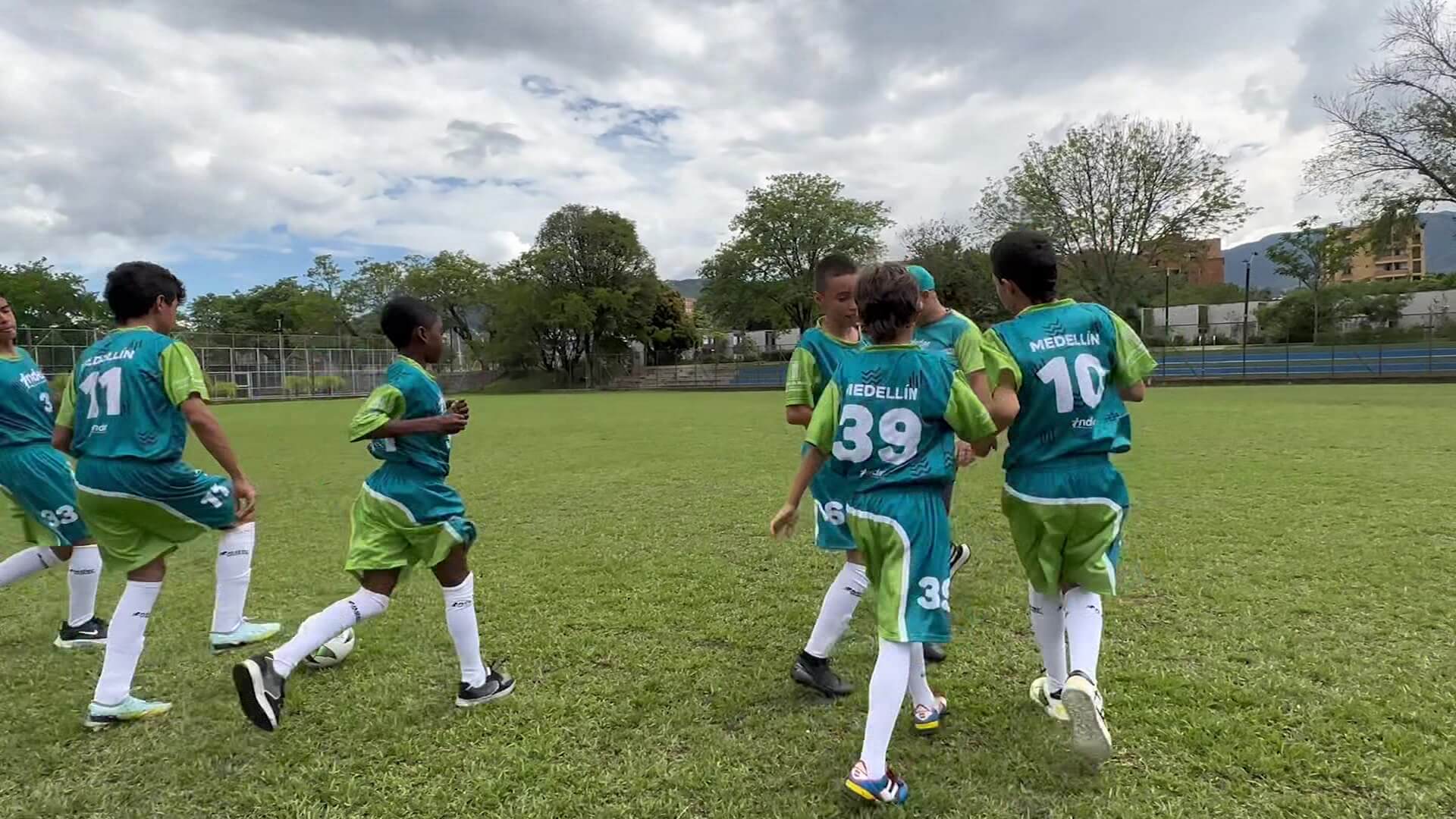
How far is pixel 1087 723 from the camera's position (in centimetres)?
263

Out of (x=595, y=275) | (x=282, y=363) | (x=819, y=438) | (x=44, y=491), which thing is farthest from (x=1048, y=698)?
(x=595, y=275)

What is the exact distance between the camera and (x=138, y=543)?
3.60 metres

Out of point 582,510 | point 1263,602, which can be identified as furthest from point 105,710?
point 1263,602

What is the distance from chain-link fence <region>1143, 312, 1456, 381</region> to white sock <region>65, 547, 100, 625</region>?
36213 millimetres

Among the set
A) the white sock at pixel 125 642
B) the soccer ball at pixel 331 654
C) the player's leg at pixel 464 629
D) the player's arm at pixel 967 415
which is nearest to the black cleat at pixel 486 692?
the player's leg at pixel 464 629

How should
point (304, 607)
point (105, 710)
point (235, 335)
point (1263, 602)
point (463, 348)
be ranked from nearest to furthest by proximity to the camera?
point (105, 710)
point (1263, 602)
point (304, 607)
point (235, 335)
point (463, 348)

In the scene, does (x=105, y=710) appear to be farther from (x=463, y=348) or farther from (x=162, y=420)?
(x=463, y=348)

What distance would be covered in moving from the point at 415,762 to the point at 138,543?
1793 millimetres

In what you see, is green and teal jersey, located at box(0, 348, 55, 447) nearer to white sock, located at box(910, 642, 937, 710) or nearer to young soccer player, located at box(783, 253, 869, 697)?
young soccer player, located at box(783, 253, 869, 697)

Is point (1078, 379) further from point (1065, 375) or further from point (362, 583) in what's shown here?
point (362, 583)

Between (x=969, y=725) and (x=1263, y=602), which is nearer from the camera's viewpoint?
(x=969, y=725)

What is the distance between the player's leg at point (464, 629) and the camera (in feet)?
11.5

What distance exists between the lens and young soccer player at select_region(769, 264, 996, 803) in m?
2.69

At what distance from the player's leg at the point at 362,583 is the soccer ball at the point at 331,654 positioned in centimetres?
52
